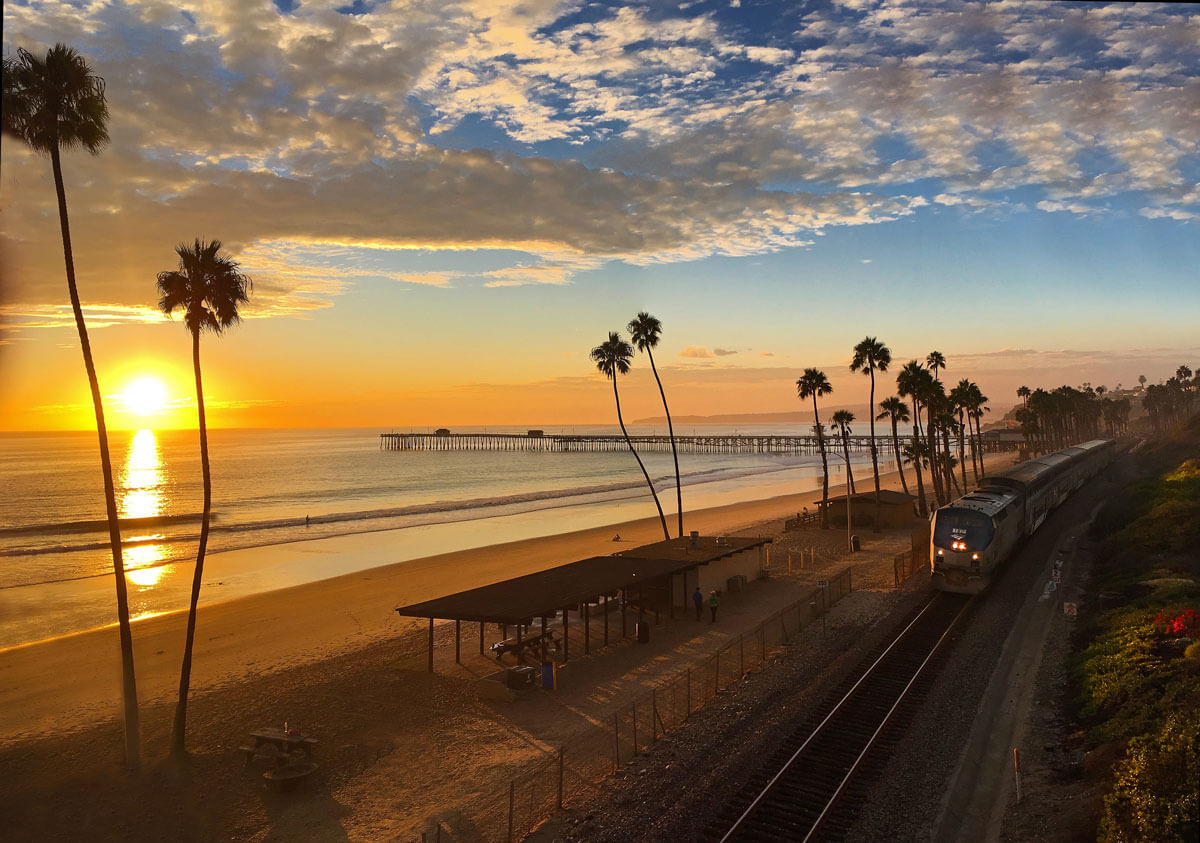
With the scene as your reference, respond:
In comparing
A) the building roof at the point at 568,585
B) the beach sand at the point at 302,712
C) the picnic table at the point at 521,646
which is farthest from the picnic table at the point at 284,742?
the picnic table at the point at 521,646

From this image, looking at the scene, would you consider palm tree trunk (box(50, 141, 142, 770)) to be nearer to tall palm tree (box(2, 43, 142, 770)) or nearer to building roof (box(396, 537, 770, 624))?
tall palm tree (box(2, 43, 142, 770))

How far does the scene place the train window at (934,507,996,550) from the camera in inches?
1232

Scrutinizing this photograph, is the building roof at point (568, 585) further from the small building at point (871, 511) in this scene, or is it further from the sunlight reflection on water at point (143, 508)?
the sunlight reflection on water at point (143, 508)

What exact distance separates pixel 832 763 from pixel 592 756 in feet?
19.1

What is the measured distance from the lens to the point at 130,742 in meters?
19.0

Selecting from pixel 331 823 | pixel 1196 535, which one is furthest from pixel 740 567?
pixel 331 823

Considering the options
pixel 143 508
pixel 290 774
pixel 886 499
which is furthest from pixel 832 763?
pixel 143 508

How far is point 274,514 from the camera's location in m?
85.1

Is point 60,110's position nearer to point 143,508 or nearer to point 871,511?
point 871,511

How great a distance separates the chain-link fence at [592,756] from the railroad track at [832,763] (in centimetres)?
344

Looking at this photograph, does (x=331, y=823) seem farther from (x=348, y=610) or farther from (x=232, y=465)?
(x=232, y=465)

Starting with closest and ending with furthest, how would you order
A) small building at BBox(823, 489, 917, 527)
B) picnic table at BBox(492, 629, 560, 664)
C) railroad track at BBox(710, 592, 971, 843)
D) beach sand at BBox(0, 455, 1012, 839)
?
railroad track at BBox(710, 592, 971, 843) → beach sand at BBox(0, 455, 1012, 839) → picnic table at BBox(492, 629, 560, 664) → small building at BBox(823, 489, 917, 527)

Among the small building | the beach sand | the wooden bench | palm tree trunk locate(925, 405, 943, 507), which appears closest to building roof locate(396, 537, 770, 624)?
the beach sand

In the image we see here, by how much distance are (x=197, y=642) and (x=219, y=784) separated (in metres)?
16.1
